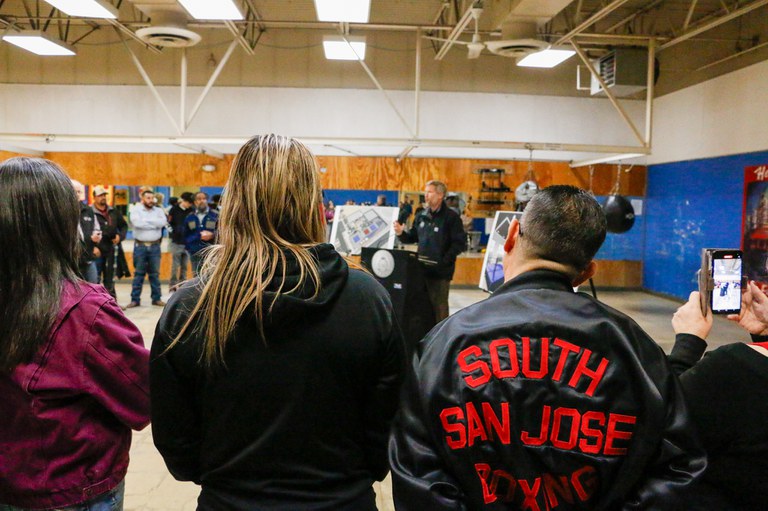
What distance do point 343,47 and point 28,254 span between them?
768 centimetres

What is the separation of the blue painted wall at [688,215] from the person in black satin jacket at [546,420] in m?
9.00

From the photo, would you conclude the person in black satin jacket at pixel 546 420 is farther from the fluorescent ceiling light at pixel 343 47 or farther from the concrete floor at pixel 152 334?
the fluorescent ceiling light at pixel 343 47

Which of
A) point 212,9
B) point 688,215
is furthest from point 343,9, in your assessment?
point 688,215

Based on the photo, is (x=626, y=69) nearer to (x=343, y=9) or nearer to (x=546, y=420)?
(x=343, y=9)

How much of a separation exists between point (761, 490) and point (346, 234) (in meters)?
5.43

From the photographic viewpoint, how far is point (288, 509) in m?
1.25

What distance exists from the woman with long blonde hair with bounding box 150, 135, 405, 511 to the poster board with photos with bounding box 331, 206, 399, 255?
5.02 meters

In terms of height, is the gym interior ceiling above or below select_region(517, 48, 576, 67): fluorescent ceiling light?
above

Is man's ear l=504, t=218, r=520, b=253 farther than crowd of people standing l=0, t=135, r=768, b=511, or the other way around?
man's ear l=504, t=218, r=520, b=253

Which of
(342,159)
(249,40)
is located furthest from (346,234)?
(249,40)

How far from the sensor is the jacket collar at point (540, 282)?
126 cm

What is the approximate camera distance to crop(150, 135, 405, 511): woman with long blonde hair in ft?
4.13

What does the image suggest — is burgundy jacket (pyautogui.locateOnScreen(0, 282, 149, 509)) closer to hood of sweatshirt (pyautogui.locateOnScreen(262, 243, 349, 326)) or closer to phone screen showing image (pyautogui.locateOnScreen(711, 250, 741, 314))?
hood of sweatshirt (pyautogui.locateOnScreen(262, 243, 349, 326))

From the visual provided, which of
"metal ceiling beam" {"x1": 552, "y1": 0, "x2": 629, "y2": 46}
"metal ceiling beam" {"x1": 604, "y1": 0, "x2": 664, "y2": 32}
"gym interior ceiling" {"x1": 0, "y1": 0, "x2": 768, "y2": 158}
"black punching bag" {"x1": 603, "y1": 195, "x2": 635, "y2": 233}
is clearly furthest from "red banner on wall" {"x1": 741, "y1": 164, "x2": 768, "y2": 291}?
"metal ceiling beam" {"x1": 552, "y1": 0, "x2": 629, "y2": 46}
